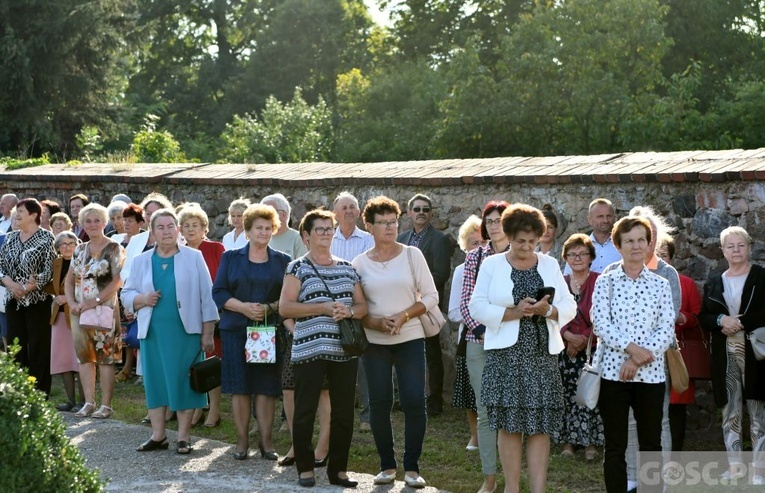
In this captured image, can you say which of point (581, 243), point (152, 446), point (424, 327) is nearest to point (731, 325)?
point (581, 243)

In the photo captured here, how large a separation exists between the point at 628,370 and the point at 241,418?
2909 millimetres

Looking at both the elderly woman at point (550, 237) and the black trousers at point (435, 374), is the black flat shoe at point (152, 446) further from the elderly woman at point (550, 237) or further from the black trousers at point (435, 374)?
the elderly woman at point (550, 237)

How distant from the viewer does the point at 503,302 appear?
6371mm

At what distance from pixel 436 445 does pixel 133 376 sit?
15.0ft

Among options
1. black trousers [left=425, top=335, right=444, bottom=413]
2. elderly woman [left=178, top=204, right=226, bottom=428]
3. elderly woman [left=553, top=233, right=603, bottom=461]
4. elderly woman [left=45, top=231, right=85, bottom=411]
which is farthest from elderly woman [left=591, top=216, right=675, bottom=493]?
elderly woman [left=45, top=231, right=85, bottom=411]

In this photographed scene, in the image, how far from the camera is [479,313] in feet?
21.0

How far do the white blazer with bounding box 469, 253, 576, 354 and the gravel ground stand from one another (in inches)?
46.0

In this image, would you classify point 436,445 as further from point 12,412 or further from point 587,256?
point 12,412

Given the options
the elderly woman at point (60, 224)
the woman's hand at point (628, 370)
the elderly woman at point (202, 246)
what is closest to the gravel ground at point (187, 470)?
the elderly woman at point (202, 246)

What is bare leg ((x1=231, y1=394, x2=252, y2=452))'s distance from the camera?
7.80 m

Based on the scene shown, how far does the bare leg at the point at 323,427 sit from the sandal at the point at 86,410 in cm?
262

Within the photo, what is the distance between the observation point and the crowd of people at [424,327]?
6.33 metres

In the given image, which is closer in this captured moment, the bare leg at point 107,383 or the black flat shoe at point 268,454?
the black flat shoe at point 268,454

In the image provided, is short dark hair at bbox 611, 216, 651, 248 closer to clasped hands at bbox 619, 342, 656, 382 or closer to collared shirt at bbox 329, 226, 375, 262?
clasped hands at bbox 619, 342, 656, 382
